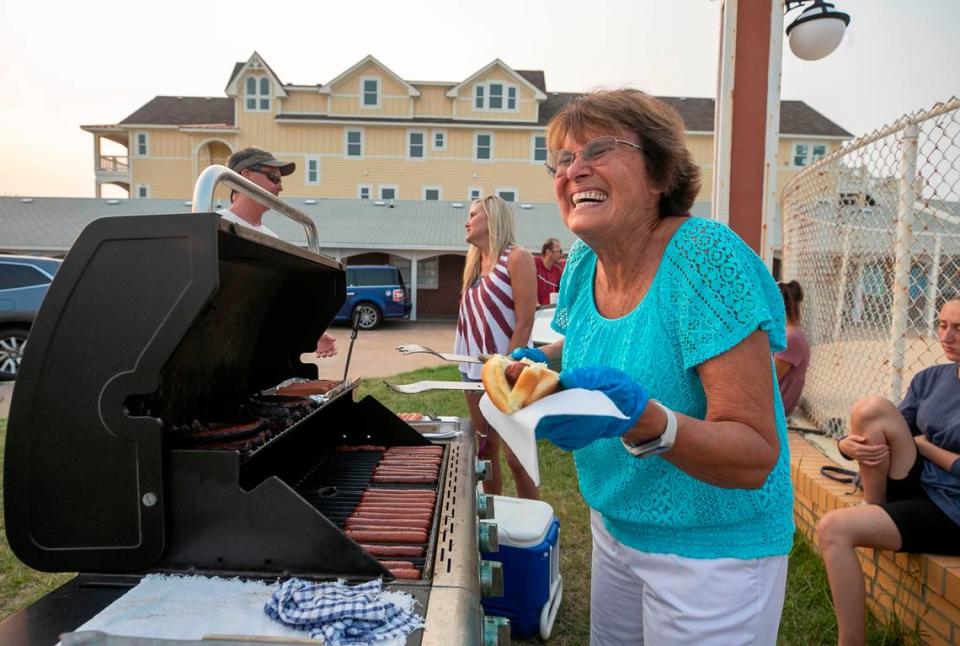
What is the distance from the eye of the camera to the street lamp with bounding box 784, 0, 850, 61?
210 inches

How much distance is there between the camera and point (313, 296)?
2.97 meters

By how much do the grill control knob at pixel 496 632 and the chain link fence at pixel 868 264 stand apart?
2892 mm

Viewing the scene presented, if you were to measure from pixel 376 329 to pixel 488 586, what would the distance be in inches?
732

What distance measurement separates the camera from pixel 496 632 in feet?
5.81

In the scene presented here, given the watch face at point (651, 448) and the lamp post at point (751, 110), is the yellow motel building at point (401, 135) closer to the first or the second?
the lamp post at point (751, 110)

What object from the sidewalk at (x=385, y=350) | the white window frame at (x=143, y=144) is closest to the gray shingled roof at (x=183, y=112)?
the white window frame at (x=143, y=144)

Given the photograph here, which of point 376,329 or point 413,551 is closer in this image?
point 413,551

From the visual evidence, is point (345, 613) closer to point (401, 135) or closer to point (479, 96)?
point (401, 135)

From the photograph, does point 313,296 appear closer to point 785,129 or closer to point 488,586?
point 488,586

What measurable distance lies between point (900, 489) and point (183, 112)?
38.3 meters

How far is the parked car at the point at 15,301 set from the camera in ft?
33.2

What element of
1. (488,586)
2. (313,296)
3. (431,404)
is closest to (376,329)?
(431,404)

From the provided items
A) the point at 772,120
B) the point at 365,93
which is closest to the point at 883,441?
the point at 772,120

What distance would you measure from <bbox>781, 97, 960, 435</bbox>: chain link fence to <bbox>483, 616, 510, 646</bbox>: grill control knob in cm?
289
